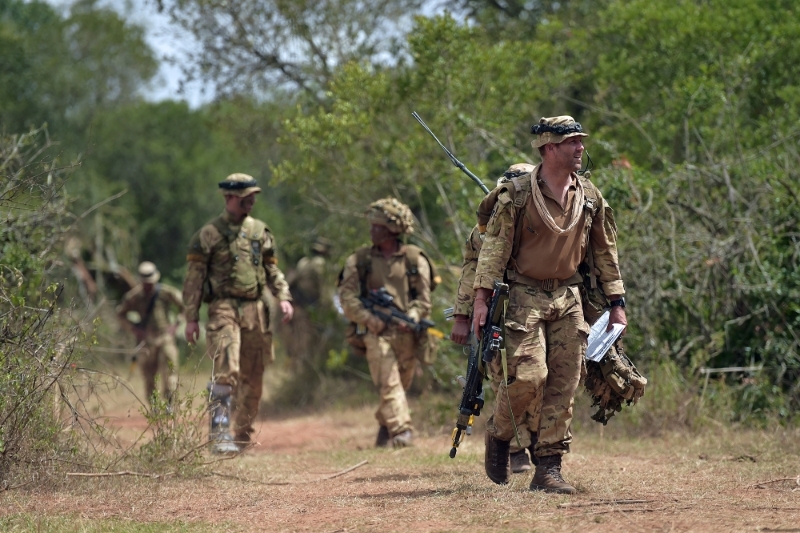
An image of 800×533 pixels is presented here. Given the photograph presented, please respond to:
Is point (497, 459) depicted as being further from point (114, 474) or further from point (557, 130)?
point (114, 474)

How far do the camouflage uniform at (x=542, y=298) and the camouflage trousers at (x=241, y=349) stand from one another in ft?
10.5

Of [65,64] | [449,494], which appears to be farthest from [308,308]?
[65,64]

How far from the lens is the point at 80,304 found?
1579 centimetres

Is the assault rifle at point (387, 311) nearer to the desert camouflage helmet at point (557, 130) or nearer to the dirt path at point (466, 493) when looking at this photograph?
the dirt path at point (466, 493)

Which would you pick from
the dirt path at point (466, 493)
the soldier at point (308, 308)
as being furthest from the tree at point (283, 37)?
the dirt path at point (466, 493)

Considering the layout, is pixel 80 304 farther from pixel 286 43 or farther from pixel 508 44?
pixel 508 44

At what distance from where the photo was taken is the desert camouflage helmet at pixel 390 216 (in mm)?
9328

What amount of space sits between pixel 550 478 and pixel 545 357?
694mm

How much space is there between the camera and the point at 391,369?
30.9 ft

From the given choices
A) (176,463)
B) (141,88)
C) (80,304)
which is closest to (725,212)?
(176,463)

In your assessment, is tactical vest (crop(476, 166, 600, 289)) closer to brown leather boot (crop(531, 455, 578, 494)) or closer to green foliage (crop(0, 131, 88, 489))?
brown leather boot (crop(531, 455, 578, 494))

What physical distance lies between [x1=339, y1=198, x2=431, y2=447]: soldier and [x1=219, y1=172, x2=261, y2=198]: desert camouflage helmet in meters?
1.04

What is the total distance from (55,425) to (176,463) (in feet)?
2.74

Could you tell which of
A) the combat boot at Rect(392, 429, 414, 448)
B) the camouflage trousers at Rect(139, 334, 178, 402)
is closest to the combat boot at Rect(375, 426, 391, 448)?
the combat boot at Rect(392, 429, 414, 448)
